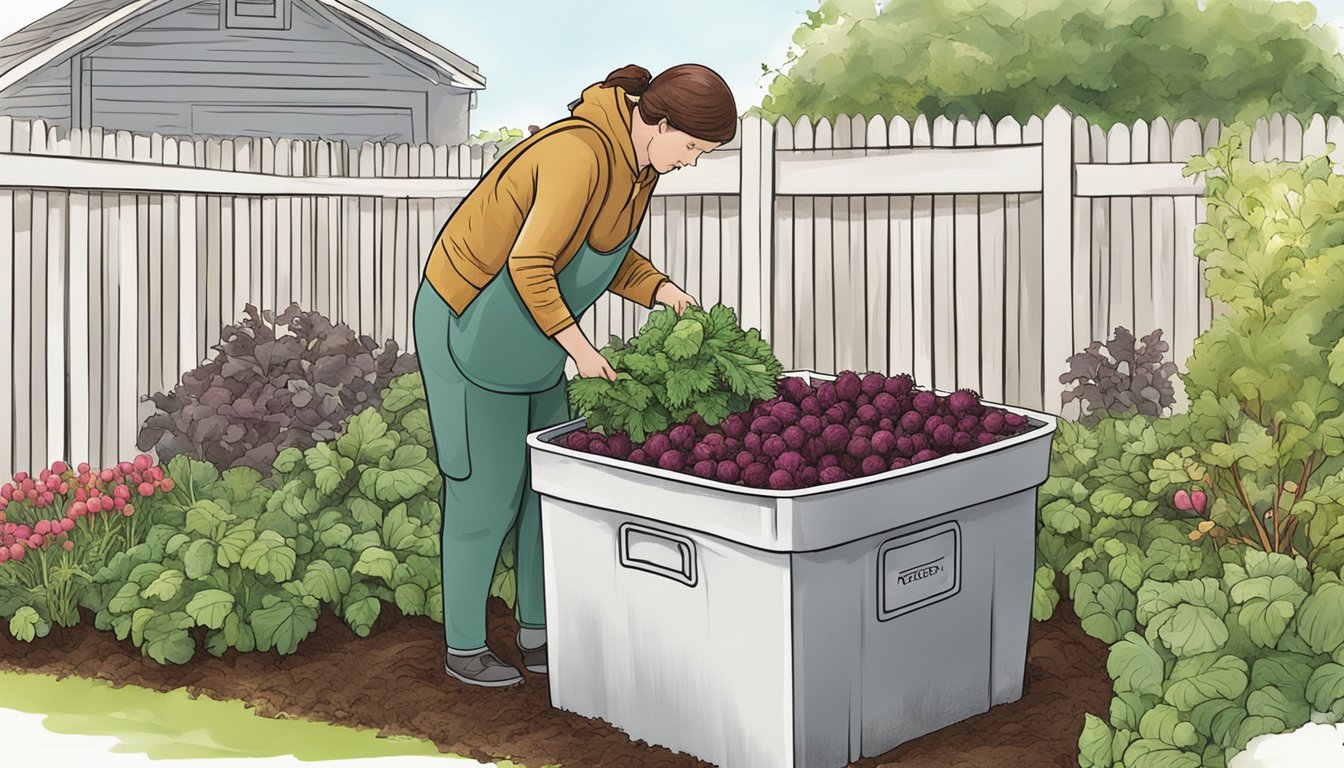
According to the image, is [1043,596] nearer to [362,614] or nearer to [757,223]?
[362,614]

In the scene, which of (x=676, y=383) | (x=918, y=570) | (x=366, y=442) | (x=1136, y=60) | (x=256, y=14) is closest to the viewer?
(x=918, y=570)

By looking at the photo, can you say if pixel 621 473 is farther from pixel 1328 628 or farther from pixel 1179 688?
pixel 1328 628

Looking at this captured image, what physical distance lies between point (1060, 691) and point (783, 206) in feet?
8.19

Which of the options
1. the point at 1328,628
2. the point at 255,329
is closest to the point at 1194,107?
the point at 255,329

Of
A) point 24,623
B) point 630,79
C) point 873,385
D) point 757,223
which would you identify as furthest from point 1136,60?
point 24,623

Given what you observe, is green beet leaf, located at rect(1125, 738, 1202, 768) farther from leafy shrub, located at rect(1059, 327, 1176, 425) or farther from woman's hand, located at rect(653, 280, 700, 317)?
leafy shrub, located at rect(1059, 327, 1176, 425)

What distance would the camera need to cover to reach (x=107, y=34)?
10.5 meters

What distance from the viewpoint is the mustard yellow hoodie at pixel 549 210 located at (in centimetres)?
321

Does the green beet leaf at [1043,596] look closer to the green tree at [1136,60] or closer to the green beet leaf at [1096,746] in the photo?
the green beet leaf at [1096,746]

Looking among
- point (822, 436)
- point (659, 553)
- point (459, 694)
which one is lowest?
point (459, 694)

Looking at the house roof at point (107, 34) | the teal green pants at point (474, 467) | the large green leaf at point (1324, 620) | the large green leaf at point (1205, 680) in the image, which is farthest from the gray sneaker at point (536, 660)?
the house roof at point (107, 34)

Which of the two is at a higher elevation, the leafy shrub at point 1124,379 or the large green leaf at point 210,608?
the leafy shrub at point 1124,379

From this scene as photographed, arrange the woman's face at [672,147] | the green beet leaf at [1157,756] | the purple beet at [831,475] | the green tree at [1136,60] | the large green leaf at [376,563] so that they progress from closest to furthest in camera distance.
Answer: the green beet leaf at [1157,756]
the purple beet at [831,475]
the woman's face at [672,147]
the large green leaf at [376,563]
the green tree at [1136,60]

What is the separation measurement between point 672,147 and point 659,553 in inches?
39.9
